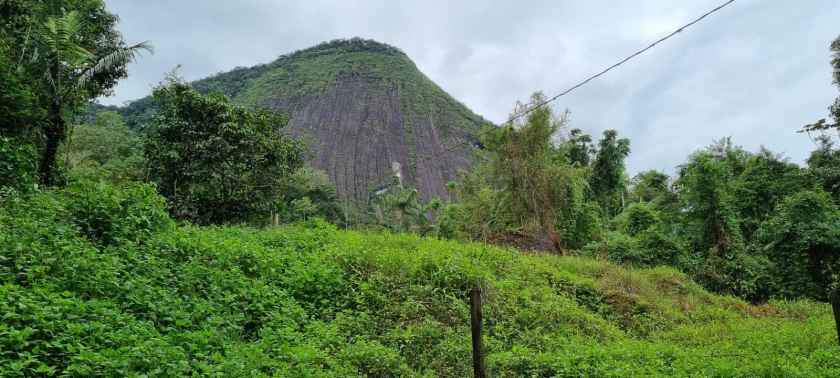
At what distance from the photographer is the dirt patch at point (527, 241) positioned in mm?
12039

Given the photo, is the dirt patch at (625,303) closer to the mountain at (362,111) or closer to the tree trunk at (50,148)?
the tree trunk at (50,148)

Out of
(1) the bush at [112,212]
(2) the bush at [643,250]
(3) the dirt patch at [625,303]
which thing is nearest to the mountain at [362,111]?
(2) the bush at [643,250]

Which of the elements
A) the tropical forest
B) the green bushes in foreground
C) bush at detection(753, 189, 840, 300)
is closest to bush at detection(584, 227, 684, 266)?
the tropical forest

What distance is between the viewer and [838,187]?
14.1 meters

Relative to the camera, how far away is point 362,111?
68.5 metres

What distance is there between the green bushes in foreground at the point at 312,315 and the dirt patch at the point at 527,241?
4369mm

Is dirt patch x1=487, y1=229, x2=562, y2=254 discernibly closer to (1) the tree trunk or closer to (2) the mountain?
(1) the tree trunk

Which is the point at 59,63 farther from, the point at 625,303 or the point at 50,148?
the point at 625,303

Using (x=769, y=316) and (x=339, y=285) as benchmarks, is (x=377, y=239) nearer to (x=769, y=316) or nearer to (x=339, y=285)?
(x=339, y=285)

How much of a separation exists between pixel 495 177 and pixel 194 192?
9.15 meters

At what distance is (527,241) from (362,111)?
195ft

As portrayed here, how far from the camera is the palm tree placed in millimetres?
8211

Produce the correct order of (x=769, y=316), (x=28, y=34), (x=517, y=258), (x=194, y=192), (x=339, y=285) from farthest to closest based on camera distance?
1. (x=194, y=192)
2. (x=28, y=34)
3. (x=517, y=258)
4. (x=769, y=316)
5. (x=339, y=285)

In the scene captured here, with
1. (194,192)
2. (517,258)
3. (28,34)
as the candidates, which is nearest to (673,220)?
(517,258)
